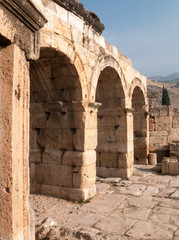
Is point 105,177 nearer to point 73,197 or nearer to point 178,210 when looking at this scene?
point 73,197

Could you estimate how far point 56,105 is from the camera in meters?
5.80

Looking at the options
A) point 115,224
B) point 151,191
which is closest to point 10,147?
point 115,224

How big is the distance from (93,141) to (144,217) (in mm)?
2116

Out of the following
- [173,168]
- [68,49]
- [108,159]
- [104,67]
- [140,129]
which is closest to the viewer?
[68,49]

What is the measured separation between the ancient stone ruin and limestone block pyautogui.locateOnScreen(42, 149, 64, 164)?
2cm

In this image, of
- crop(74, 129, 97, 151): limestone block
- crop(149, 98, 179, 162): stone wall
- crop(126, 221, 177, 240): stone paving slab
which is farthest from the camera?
crop(149, 98, 179, 162): stone wall

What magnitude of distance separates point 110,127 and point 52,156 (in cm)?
290

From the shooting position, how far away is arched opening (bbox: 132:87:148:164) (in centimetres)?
1086

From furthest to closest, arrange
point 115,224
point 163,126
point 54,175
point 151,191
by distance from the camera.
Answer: point 163,126 → point 151,191 → point 54,175 → point 115,224

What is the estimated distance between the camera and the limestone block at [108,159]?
8016mm

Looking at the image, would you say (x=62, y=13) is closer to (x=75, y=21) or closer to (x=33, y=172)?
(x=75, y=21)

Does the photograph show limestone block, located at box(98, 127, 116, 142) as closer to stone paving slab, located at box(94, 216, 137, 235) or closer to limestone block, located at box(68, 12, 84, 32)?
limestone block, located at box(68, 12, 84, 32)

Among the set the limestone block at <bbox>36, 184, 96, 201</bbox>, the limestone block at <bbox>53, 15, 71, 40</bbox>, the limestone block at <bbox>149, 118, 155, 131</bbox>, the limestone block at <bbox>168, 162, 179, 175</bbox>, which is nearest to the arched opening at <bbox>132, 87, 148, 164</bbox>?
the limestone block at <bbox>149, 118, 155, 131</bbox>

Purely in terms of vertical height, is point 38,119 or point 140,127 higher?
point 38,119
